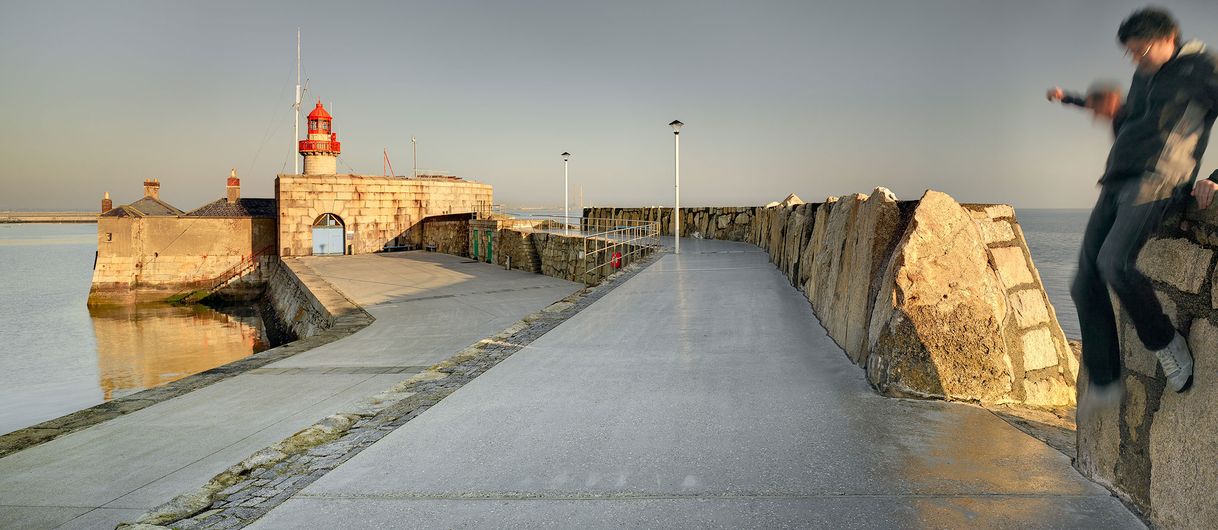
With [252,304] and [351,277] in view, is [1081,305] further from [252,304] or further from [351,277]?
[252,304]

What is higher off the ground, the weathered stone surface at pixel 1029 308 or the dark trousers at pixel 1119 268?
the dark trousers at pixel 1119 268

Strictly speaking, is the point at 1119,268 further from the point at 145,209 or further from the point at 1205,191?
the point at 145,209

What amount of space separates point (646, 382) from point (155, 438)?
3.95m

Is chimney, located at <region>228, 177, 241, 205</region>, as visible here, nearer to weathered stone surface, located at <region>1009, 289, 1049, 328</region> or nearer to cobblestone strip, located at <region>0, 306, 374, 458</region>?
cobblestone strip, located at <region>0, 306, 374, 458</region>

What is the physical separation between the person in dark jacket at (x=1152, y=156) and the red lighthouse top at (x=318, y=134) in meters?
39.4

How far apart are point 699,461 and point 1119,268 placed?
1.89m

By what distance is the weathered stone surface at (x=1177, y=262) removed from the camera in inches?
84.9

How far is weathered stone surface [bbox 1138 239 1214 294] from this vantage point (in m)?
2.16

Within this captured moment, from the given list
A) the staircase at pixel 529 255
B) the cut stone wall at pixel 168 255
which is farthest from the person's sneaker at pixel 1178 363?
the cut stone wall at pixel 168 255

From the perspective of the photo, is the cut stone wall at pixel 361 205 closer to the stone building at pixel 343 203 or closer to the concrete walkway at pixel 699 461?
the stone building at pixel 343 203

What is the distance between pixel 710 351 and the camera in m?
5.68

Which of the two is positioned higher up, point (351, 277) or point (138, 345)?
point (351, 277)

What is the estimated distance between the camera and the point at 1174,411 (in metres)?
2.19

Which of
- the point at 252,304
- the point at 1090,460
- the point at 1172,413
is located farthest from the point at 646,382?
the point at 252,304
